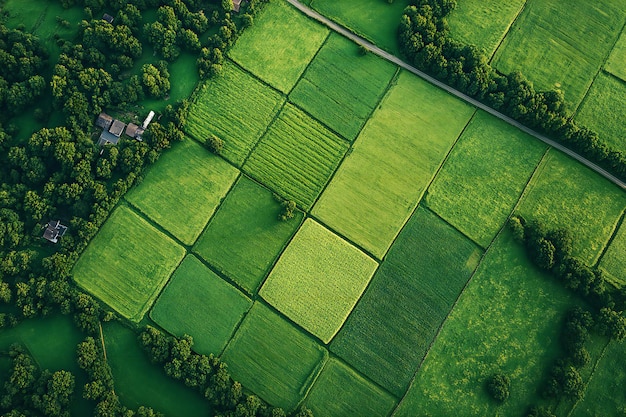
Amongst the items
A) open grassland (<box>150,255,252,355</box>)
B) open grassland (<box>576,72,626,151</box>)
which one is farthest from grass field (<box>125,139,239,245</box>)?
open grassland (<box>576,72,626,151</box>)

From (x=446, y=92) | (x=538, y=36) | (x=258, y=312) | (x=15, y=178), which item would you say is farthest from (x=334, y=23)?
(x=15, y=178)

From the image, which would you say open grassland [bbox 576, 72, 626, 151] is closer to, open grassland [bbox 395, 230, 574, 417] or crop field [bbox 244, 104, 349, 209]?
open grassland [bbox 395, 230, 574, 417]

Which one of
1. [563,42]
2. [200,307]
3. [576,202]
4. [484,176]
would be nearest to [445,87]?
[484,176]

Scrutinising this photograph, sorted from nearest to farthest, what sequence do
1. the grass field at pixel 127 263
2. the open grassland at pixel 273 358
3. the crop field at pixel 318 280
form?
the open grassland at pixel 273 358, the grass field at pixel 127 263, the crop field at pixel 318 280

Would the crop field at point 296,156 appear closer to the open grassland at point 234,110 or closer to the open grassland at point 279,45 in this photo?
the open grassland at point 234,110

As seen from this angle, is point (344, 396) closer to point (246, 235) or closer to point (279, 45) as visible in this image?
point (246, 235)

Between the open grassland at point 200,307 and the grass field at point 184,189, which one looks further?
the grass field at point 184,189

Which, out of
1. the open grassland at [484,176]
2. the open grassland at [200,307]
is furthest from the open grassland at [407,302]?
the open grassland at [200,307]
